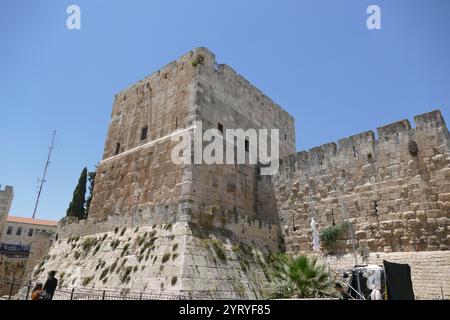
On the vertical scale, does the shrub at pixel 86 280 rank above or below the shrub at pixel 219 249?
below

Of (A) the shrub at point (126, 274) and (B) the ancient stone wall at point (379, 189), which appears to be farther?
(B) the ancient stone wall at point (379, 189)

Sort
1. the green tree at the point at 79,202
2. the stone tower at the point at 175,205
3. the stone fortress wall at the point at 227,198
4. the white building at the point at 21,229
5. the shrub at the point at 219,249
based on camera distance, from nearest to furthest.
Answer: the stone tower at the point at 175,205, the stone fortress wall at the point at 227,198, the shrub at the point at 219,249, the green tree at the point at 79,202, the white building at the point at 21,229

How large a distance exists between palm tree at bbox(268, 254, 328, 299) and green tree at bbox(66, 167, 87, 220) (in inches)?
812

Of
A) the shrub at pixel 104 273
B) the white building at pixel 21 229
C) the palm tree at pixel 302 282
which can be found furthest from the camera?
the white building at pixel 21 229

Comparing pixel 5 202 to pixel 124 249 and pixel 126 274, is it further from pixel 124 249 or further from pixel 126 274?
pixel 126 274

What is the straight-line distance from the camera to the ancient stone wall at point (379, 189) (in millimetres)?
10898

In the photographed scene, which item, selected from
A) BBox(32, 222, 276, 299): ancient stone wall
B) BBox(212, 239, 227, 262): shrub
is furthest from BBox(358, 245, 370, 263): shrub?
BBox(212, 239, 227, 262): shrub

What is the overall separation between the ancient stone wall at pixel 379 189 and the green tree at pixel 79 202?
18374 mm

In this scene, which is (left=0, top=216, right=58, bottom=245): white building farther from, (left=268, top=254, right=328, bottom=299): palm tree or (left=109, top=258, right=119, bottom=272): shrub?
(left=268, top=254, right=328, bottom=299): palm tree

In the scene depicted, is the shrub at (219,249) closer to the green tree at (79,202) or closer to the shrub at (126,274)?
the shrub at (126,274)

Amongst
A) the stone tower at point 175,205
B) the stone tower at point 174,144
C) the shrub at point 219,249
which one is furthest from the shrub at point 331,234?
the shrub at point 219,249

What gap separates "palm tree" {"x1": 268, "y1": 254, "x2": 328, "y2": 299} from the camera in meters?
9.68

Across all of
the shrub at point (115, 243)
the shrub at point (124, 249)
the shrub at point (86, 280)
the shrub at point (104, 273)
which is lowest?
the shrub at point (86, 280)
